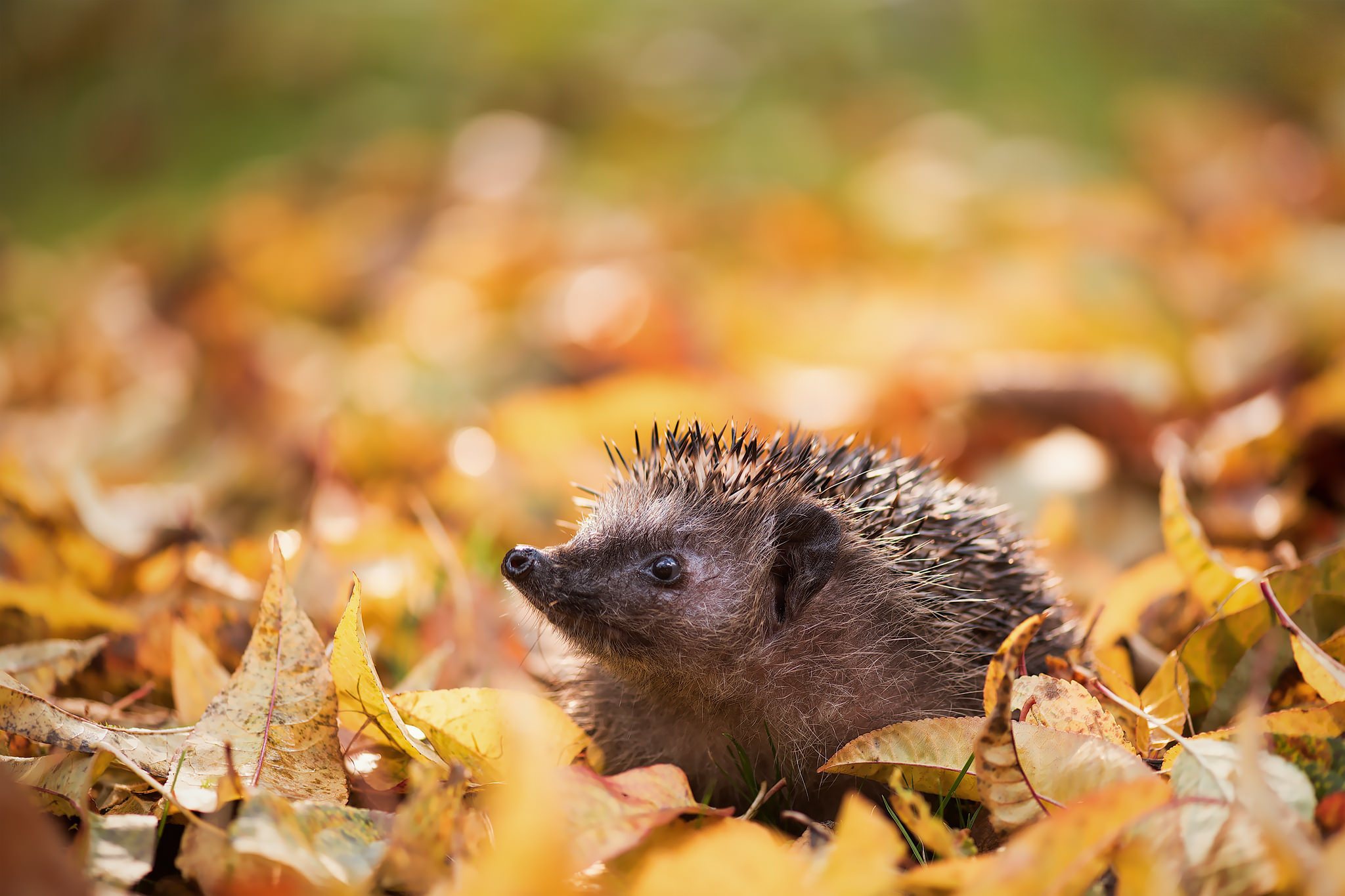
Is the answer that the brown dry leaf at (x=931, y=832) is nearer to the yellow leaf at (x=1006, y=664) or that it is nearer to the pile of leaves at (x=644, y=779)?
the pile of leaves at (x=644, y=779)

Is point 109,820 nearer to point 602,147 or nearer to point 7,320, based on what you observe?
point 7,320

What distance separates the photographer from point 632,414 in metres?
4.31

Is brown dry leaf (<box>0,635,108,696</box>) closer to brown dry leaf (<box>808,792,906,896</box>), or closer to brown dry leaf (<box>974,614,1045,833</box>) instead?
brown dry leaf (<box>808,792,906,896</box>)

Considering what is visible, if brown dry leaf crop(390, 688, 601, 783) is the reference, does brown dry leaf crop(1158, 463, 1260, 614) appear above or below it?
above

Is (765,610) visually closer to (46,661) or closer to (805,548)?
(805,548)

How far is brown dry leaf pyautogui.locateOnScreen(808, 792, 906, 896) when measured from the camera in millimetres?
1480

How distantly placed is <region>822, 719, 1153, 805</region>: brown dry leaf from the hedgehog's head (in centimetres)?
48

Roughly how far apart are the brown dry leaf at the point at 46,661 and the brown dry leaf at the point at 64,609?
18 centimetres

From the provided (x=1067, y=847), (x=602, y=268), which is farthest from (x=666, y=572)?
(x=602, y=268)

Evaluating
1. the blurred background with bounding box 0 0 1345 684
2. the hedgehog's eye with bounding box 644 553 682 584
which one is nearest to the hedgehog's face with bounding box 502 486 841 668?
the hedgehog's eye with bounding box 644 553 682 584

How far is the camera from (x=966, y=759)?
1.99m

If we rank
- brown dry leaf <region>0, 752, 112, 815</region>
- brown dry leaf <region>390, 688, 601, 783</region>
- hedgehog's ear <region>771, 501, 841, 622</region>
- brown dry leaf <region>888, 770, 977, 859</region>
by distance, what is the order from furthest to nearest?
1. hedgehog's ear <region>771, 501, 841, 622</region>
2. brown dry leaf <region>390, 688, 601, 783</region>
3. brown dry leaf <region>0, 752, 112, 815</region>
4. brown dry leaf <region>888, 770, 977, 859</region>

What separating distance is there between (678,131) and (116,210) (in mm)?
4546

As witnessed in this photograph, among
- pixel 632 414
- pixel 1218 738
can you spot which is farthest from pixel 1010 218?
pixel 1218 738
